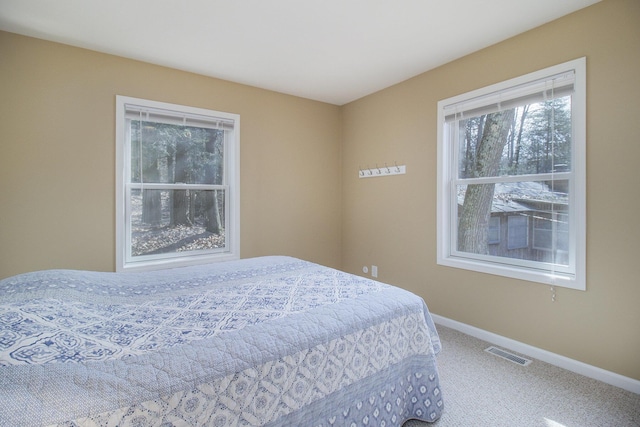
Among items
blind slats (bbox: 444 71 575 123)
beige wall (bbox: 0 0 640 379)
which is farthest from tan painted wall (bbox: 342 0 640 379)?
blind slats (bbox: 444 71 575 123)

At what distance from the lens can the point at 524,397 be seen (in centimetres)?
191

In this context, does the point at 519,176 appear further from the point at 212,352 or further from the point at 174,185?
the point at 174,185

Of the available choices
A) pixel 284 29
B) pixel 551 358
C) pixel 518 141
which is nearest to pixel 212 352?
pixel 284 29

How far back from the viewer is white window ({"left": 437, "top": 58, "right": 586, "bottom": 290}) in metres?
2.21

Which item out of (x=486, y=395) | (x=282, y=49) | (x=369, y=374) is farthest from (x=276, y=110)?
(x=486, y=395)

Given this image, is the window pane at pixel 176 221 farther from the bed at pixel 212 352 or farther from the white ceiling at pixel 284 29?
the white ceiling at pixel 284 29

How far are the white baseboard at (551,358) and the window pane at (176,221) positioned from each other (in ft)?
8.38

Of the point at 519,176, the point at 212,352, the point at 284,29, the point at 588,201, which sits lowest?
the point at 212,352

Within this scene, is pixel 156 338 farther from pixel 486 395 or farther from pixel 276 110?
pixel 276 110

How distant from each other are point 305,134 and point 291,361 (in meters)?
3.12

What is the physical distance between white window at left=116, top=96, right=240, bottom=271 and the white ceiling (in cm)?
50

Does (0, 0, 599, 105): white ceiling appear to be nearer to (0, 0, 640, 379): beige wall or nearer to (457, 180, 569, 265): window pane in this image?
(0, 0, 640, 379): beige wall

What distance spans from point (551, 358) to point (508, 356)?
27cm

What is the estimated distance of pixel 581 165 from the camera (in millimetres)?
2129
